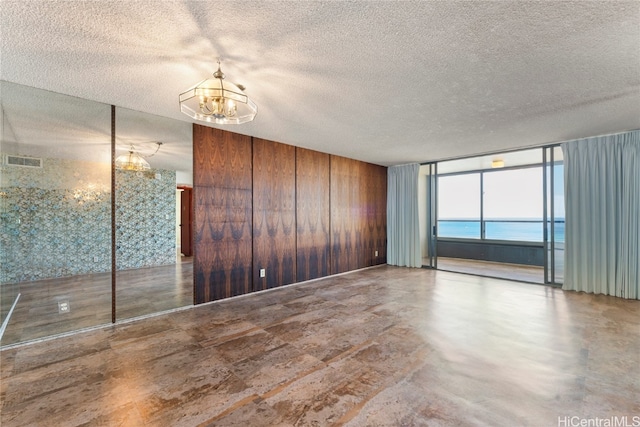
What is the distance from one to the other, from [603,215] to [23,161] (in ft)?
26.1

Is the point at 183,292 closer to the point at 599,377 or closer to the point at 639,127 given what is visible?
the point at 599,377

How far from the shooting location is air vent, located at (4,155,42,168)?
9.87 feet

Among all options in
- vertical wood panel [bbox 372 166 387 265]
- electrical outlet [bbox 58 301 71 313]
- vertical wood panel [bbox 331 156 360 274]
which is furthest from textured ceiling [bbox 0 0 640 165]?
vertical wood panel [bbox 372 166 387 265]

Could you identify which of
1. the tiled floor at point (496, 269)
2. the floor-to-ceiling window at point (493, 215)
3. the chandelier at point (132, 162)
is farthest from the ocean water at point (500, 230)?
the chandelier at point (132, 162)

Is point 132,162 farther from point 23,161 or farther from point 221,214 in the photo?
point 221,214

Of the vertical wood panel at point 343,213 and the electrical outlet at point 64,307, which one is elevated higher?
the vertical wood panel at point 343,213

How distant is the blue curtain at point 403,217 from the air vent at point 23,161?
6.57m

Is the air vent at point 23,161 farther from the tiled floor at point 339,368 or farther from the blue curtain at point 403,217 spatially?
the blue curtain at point 403,217

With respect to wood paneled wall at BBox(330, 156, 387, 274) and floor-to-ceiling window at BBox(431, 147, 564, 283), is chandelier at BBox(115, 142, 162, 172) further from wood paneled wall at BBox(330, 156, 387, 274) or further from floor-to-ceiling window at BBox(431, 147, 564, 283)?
floor-to-ceiling window at BBox(431, 147, 564, 283)

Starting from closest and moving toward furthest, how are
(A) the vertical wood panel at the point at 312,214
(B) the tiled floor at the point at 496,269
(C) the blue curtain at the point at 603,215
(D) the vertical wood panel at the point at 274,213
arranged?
(C) the blue curtain at the point at 603,215 → (D) the vertical wood panel at the point at 274,213 → (A) the vertical wood panel at the point at 312,214 → (B) the tiled floor at the point at 496,269

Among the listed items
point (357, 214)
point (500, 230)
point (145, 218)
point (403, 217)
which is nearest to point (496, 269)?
point (500, 230)

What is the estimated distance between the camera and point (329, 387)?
6.70 ft

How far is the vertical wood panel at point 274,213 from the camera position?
463 centimetres

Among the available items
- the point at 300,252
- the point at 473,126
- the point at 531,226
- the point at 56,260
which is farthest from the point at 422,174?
the point at 56,260
